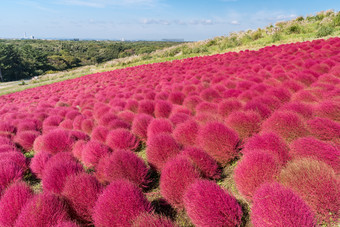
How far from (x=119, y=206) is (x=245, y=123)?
5.16ft

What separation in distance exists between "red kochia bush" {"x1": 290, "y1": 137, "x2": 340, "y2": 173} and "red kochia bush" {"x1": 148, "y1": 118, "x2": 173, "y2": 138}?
140cm

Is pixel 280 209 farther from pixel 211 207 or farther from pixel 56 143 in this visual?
pixel 56 143

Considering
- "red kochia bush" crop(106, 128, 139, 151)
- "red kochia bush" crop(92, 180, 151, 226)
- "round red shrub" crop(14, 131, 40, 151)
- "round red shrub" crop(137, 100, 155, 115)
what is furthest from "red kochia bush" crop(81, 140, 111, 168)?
"round red shrub" crop(14, 131, 40, 151)

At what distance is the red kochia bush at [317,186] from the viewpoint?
3.49 ft

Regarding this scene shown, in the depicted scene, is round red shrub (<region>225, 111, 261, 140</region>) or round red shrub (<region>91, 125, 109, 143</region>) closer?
round red shrub (<region>225, 111, 261, 140</region>)

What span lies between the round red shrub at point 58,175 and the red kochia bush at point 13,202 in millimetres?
162

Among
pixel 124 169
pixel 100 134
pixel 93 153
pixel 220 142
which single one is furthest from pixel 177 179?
pixel 100 134

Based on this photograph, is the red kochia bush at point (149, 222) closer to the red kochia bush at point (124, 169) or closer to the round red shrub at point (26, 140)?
the red kochia bush at point (124, 169)

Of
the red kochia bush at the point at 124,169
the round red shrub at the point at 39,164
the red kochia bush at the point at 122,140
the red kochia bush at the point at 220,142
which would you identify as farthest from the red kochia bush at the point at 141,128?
the round red shrub at the point at 39,164

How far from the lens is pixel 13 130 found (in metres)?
4.05

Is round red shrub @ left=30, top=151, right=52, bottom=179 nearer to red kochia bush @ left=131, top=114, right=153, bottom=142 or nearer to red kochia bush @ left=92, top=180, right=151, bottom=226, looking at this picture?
red kochia bush @ left=131, top=114, right=153, bottom=142

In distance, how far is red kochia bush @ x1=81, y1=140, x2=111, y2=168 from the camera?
2183 mm

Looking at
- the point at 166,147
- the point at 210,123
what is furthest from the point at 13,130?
the point at 210,123

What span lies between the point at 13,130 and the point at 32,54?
69.8 m
